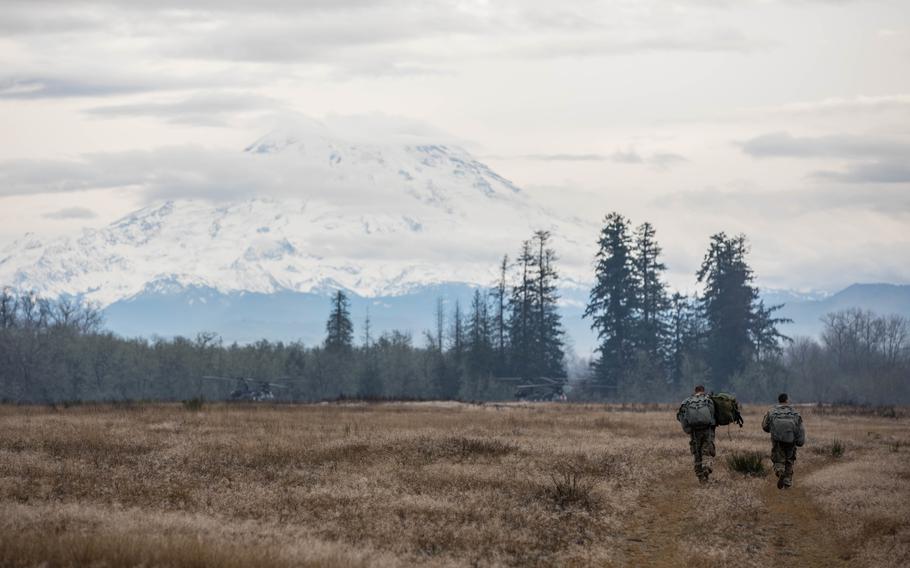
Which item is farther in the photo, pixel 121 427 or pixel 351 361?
pixel 351 361

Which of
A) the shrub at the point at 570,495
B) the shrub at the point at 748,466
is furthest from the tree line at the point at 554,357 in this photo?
the shrub at the point at 570,495

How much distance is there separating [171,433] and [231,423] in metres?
5.67

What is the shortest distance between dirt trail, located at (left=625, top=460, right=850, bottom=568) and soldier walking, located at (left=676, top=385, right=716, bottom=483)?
133 cm

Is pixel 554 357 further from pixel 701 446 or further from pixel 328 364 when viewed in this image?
pixel 701 446

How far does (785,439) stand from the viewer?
87.6 ft

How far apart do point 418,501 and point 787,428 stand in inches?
375

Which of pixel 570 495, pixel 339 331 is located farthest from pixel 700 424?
pixel 339 331

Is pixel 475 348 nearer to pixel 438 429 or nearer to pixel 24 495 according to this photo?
pixel 438 429

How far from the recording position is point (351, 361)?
127 meters

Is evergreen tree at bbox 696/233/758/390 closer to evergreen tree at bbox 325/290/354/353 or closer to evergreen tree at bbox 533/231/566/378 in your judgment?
evergreen tree at bbox 533/231/566/378

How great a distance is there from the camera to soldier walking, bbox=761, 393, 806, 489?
26.7 meters

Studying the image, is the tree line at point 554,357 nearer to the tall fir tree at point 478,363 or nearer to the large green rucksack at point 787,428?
the tall fir tree at point 478,363

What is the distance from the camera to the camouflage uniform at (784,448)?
26.8m

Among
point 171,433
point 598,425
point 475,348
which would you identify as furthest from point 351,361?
point 171,433
